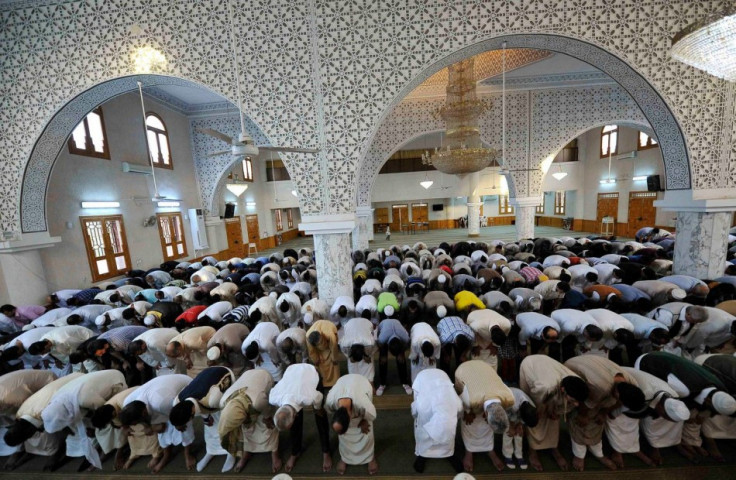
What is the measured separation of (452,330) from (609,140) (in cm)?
1286

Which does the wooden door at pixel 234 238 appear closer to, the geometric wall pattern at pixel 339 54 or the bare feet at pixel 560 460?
the geometric wall pattern at pixel 339 54

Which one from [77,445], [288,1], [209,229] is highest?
[288,1]

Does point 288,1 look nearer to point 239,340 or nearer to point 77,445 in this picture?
point 239,340

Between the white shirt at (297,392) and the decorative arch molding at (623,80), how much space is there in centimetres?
275

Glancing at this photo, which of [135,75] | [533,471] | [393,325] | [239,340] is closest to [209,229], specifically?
[135,75]

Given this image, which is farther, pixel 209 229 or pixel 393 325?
pixel 209 229

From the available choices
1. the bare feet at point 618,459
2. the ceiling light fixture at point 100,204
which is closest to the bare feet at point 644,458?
the bare feet at point 618,459

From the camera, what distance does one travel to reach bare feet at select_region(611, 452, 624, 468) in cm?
229

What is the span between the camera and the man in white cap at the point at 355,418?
88.8 inches

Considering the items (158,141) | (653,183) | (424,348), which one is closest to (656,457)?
(424,348)

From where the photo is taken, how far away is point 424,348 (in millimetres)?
2811

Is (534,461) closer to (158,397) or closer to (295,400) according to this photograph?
(295,400)

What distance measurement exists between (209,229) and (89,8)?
653 centimetres

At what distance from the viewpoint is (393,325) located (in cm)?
330
